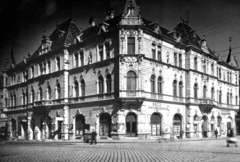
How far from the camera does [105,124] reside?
114 ft

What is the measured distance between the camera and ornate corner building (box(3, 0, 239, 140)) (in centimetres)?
3344

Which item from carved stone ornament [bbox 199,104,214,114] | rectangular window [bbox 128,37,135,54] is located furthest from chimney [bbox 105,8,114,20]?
carved stone ornament [bbox 199,104,214,114]

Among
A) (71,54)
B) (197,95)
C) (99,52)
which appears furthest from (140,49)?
(197,95)

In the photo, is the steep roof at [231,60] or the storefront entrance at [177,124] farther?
the steep roof at [231,60]

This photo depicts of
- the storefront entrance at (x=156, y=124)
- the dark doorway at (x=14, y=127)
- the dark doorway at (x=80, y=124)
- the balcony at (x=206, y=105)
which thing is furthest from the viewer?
the dark doorway at (x=14, y=127)

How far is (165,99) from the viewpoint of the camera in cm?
3703

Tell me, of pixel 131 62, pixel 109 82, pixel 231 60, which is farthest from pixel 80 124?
pixel 231 60

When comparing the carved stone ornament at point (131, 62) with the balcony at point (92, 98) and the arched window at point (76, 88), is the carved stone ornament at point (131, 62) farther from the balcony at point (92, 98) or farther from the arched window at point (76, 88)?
the arched window at point (76, 88)

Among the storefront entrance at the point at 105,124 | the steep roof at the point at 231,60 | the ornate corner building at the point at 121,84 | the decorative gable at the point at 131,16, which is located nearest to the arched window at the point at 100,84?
the ornate corner building at the point at 121,84

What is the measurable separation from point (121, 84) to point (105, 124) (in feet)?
17.7

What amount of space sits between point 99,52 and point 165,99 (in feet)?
33.1

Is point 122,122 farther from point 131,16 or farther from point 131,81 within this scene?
point 131,16

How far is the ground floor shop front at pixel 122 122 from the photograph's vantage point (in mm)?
33062

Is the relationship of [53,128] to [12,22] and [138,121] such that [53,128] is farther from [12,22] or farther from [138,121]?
[12,22]
